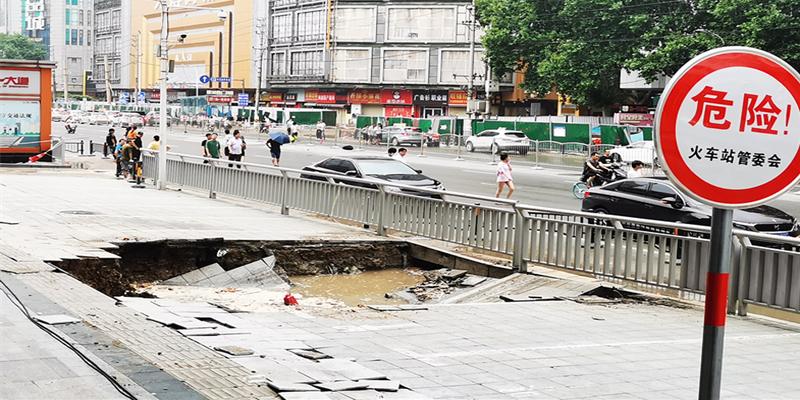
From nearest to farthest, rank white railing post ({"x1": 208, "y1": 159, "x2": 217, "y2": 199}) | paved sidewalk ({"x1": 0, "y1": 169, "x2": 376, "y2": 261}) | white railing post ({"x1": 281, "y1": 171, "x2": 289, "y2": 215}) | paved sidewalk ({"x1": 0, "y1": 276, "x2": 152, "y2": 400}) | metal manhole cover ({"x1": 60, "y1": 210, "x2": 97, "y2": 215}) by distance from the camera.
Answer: paved sidewalk ({"x1": 0, "y1": 276, "x2": 152, "y2": 400}) → paved sidewalk ({"x1": 0, "y1": 169, "x2": 376, "y2": 261}) → metal manhole cover ({"x1": 60, "y1": 210, "x2": 97, "y2": 215}) → white railing post ({"x1": 281, "y1": 171, "x2": 289, "y2": 215}) → white railing post ({"x1": 208, "y1": 159, "x2": 217, "y2": 199})

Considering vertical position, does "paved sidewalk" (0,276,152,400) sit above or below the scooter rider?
below

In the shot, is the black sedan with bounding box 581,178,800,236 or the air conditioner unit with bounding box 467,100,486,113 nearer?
the black sedan with bounding box 581,178,800,236

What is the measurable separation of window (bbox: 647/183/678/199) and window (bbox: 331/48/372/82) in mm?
68298

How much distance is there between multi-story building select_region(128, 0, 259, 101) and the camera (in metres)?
99.5

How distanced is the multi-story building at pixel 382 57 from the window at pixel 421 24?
83 mm

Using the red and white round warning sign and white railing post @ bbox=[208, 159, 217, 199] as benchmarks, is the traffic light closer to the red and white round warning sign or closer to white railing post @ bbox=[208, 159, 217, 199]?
white railing post @ bbox=[208, 159, 217, 199]

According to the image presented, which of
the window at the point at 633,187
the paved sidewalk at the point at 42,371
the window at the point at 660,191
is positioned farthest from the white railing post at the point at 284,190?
the paved sidewalk at the point at 42,371

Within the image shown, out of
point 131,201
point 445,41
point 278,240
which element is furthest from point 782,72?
point 445,41

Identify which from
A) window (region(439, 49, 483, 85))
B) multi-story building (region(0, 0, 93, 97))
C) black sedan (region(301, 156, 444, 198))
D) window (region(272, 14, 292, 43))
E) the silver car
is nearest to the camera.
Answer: black sedan (region(301, 156, 444, 198))

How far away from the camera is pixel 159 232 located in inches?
631

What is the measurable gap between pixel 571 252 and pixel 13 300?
6.98 m

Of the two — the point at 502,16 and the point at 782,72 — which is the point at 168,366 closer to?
the point at 782,72

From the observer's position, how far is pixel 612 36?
5512cm

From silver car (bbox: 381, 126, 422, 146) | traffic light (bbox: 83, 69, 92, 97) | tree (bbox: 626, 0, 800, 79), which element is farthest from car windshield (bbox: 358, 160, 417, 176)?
traffic light (bbox: 83, 69, 92, 97)
